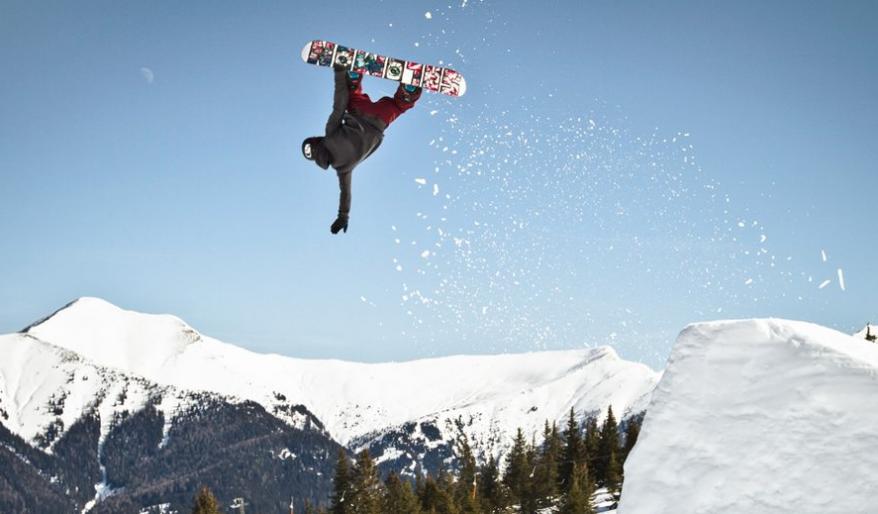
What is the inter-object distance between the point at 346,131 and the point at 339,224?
1.86m

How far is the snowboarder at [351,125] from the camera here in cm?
905

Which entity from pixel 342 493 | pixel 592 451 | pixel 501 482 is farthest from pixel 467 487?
pixel 342 493

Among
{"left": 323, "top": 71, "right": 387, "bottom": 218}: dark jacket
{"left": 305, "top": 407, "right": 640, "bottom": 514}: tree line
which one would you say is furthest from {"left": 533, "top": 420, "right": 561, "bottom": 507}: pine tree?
{"left": 323, "top": 71, "right": 387, "bottom": 218}: dark jacket

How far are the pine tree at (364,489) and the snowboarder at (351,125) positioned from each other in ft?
136

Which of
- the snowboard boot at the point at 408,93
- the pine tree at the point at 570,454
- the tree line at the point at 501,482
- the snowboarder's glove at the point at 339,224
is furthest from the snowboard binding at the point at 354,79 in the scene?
the pine tree at the point at 570,454

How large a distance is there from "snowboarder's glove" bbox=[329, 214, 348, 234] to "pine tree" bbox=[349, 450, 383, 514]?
39.9m

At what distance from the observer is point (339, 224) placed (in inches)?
418

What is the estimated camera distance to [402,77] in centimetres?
979

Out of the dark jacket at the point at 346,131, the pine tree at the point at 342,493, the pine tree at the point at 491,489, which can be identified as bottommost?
the pine tree at the point at 491,489

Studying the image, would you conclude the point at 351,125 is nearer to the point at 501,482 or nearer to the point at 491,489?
the point at 491,489

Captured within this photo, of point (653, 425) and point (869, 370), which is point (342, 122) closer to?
point (653, 425)

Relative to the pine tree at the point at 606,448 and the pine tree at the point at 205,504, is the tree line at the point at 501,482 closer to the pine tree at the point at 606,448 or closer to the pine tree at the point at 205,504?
the pine tree at the point at 606,448

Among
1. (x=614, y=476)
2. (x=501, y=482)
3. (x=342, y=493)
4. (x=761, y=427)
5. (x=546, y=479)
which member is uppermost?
(x=761, y=427)

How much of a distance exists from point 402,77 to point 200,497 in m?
37.0
